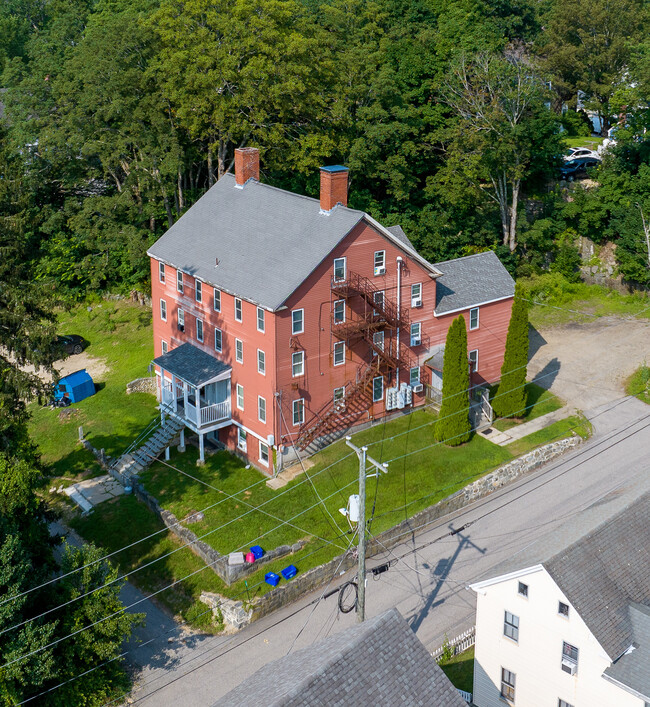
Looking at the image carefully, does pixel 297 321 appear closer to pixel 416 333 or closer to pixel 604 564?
pixel 416 333

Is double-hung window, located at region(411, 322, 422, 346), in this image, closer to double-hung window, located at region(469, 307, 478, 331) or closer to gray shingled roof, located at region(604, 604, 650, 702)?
double-hung window, located at region(469, 307, 478, 331)

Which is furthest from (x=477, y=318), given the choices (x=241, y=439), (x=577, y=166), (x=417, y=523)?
(x=577, y=166)

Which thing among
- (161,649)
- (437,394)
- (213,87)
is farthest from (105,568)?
(213,87)

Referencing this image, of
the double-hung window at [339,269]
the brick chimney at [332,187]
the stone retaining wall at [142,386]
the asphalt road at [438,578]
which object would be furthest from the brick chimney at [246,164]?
the asphalt road at [438,578]

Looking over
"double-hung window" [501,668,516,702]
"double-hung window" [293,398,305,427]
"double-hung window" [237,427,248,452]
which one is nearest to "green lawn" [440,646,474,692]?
"double-hung window" [501,668,516,702]

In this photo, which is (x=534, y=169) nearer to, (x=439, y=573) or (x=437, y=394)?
(x=437, y=394)
